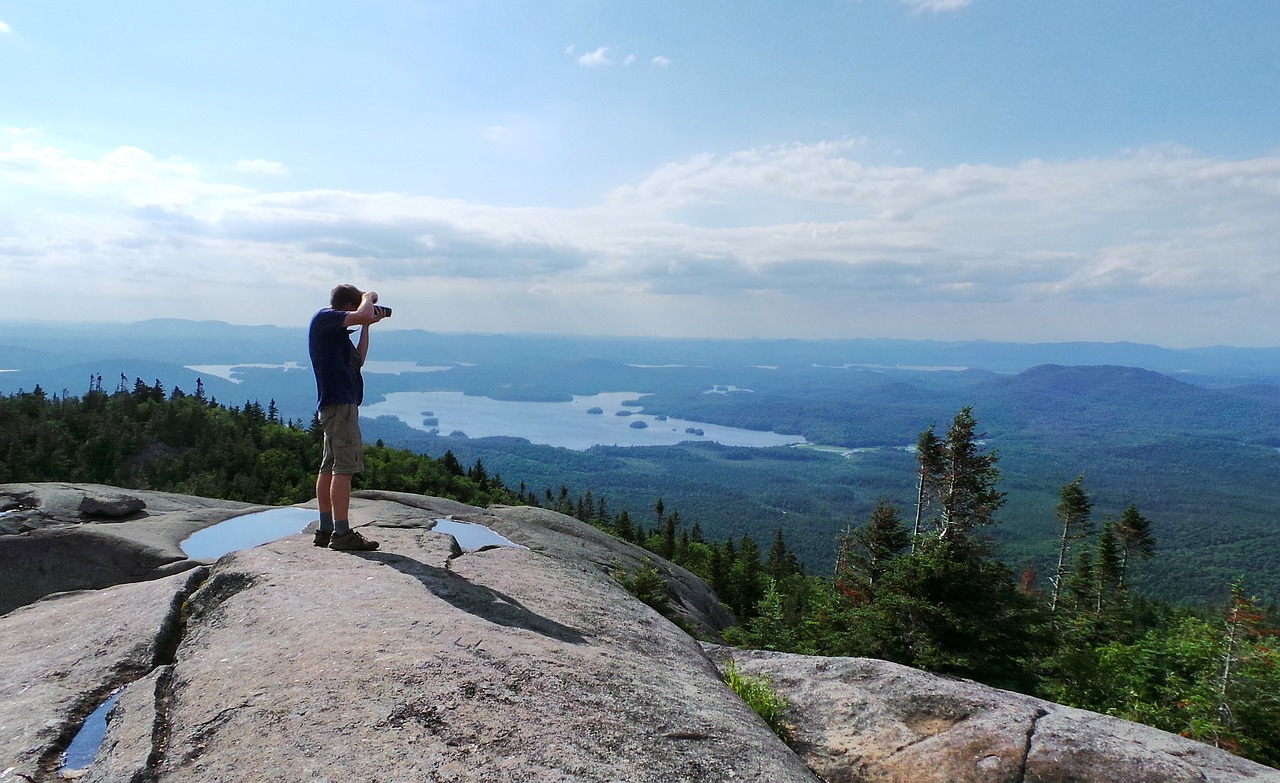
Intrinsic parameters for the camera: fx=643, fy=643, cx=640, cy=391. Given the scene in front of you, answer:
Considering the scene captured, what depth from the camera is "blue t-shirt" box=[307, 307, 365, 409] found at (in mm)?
7184

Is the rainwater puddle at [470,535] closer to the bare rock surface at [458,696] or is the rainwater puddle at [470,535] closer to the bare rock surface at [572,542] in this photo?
the bare rock surface at [572,542]

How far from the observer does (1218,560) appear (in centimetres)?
12800

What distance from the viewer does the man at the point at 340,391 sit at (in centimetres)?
720

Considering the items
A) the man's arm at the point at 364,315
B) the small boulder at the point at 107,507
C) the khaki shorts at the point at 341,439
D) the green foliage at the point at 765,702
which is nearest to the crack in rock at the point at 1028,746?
the green foliage at the point at 765,702

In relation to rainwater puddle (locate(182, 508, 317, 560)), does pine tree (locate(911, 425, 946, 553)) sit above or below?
below

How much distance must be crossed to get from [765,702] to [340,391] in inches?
220

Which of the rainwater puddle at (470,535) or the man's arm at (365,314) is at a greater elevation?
the man's arm at (365,314)

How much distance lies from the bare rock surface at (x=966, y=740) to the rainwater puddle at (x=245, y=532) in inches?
311

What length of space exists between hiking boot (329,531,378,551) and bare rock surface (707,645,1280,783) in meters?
5.16

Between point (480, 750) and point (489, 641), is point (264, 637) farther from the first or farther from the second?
point (480, 750)

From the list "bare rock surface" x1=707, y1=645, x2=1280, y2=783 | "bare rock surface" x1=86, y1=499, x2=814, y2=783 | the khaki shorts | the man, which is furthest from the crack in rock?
the khaki shorts

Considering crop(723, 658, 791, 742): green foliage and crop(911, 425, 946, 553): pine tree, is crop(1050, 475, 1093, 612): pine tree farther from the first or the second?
crop(723, 658, 791, 742): green foliage

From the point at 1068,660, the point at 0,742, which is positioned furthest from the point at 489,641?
the point at 1068,660

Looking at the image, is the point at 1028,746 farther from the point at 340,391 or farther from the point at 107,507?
the point at 107,507
